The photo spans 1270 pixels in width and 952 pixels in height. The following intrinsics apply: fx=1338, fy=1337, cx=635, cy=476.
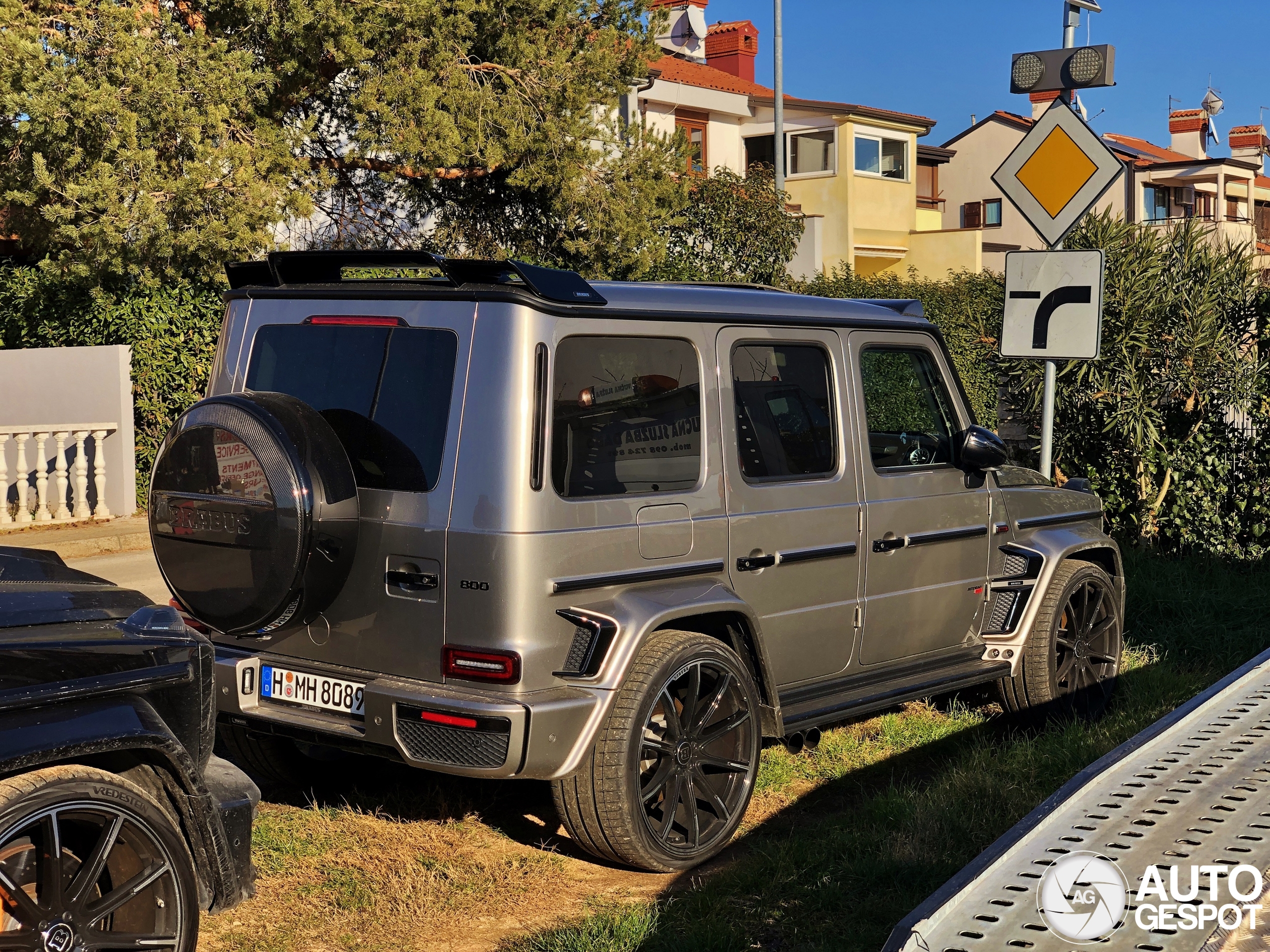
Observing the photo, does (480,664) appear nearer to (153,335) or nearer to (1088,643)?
(1088,643)

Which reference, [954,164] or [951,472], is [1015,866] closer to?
[951,472]

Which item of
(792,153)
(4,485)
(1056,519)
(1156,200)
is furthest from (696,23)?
(1056,519)

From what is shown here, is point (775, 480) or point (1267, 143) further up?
point (1267, 143)

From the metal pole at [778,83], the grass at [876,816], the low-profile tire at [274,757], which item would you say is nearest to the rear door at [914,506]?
the grass at [876,816]

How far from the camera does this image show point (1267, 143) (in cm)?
6925

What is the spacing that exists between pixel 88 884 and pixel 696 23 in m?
40.4

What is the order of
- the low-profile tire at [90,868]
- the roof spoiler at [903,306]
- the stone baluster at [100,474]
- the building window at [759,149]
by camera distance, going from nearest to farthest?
the low-profile tire at [90,868], the roof spoiler at [903,306], the stone baluster at [100,474], the building window at [759,149]

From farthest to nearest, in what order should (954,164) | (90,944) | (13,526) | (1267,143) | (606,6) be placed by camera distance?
(1267,143) < (954,164) < (606,6) < (13,526) < (90,944)

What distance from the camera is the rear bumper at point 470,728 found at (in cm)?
411

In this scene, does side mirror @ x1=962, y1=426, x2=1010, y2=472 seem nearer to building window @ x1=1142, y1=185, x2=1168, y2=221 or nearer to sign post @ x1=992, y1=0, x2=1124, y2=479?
sign post @ x1=992, y1=0, x2=1124, y2=479

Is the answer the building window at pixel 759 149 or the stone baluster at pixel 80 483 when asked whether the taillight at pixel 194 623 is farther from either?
the building window at pixel 759 149

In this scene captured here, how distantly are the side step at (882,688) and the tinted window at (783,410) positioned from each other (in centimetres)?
86

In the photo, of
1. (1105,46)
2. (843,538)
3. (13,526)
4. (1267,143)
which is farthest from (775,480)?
(1267,143)

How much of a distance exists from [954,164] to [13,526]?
167ft
